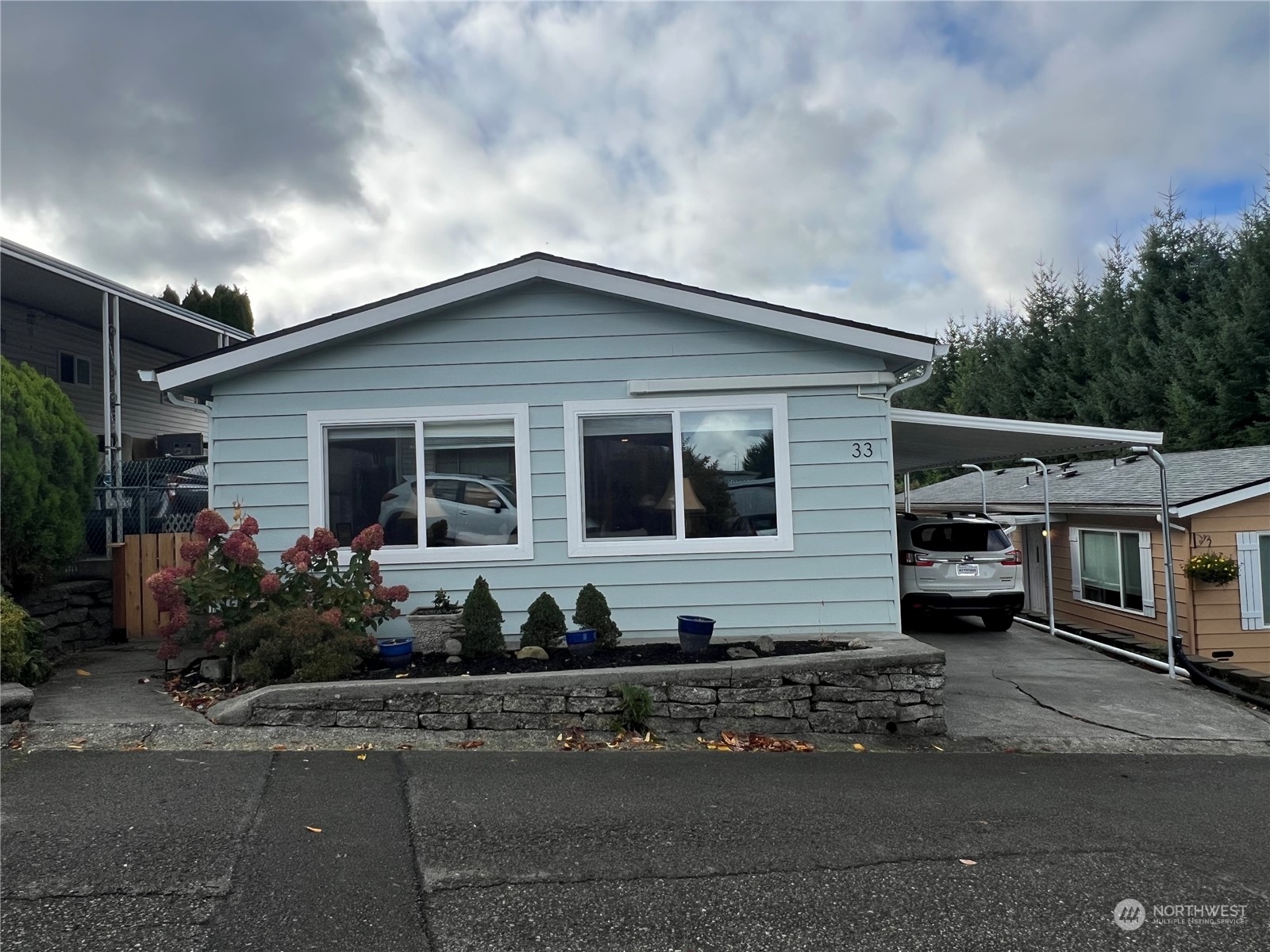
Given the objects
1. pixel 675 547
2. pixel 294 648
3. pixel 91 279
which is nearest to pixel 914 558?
pixel 675 547

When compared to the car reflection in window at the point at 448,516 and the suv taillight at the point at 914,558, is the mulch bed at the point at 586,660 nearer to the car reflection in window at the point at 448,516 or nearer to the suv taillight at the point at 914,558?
the car reflection in window at the point at 448,516

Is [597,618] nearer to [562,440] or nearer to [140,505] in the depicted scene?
[562,440]

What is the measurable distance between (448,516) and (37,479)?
3.47m

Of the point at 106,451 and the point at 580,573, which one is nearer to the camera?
the point at 580,573

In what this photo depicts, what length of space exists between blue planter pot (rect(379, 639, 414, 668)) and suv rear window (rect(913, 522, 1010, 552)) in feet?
24.8

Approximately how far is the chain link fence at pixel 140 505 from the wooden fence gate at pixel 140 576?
215mm

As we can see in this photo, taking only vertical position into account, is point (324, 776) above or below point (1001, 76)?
below

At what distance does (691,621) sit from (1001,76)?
312 inches

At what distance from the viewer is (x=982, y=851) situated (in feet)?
13.8

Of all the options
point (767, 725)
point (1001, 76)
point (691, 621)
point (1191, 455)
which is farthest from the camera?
point (1191, 455)

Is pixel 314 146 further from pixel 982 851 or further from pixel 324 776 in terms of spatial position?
pixel 982 851

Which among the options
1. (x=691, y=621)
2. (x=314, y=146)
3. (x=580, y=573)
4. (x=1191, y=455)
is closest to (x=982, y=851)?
(x=691, y=621)

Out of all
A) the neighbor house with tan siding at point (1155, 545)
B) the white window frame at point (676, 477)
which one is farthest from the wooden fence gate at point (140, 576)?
the neighbor house with tan siding at point (1155, 545)

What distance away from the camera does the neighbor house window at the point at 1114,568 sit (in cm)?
1330
